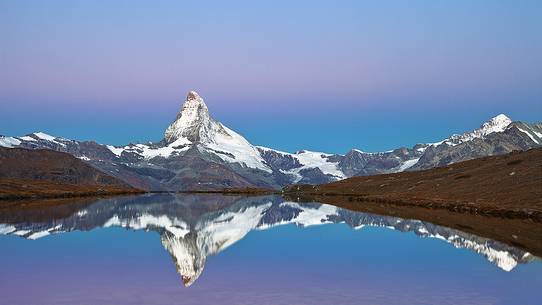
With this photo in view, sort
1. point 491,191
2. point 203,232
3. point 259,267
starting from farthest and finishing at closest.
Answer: point 491,191, point 203,232, point 259,267

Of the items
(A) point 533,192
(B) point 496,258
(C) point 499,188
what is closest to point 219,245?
(B) point 496,258

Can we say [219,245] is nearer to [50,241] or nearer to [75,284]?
[50,241]

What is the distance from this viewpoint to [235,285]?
38.5 m

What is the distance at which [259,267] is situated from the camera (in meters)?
47.7

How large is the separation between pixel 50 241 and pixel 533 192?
275 feet

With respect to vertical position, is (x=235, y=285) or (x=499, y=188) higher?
(x=499, y=188)

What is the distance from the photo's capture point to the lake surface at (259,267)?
35.1 metres

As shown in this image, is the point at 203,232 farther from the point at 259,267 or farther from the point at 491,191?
the point at 491,191

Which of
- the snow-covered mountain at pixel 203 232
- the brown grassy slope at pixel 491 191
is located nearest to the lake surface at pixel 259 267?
the snow-covered mountain at pixel 203 232

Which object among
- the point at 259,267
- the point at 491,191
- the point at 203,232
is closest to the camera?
the point at 259,267

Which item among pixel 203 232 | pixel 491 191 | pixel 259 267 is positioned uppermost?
pixel 491 191

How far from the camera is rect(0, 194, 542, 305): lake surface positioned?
35125 millimetres

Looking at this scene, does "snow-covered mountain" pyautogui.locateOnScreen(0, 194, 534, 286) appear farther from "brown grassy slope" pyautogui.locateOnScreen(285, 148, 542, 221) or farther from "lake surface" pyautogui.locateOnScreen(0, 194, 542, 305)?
"brown grassy slope" pyautogui.locateOnScreen(285, 148, 542, 221)

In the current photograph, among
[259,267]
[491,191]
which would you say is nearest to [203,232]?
[259,267]
